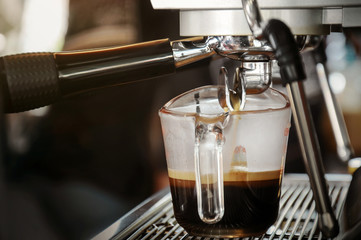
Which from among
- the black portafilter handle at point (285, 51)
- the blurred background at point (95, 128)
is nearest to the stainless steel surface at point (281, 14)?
the black portafilter handle at point (285, 51)

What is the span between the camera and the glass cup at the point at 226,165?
0.43 metres

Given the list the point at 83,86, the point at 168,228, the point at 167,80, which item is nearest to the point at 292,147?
the point at 167,80

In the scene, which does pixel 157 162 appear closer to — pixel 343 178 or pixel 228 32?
pixel 343 178


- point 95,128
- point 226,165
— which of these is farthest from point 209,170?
point 95,128

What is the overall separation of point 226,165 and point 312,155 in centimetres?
11

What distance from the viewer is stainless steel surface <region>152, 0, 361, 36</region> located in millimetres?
436

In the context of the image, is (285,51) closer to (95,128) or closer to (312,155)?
(312,155)

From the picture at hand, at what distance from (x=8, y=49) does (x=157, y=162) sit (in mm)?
509

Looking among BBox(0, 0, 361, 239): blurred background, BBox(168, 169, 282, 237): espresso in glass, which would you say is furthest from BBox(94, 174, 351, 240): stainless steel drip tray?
BBox(0, 0, 361, 239): blurred background

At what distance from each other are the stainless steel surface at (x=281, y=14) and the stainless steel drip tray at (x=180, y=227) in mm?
194

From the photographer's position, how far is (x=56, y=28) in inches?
47.7

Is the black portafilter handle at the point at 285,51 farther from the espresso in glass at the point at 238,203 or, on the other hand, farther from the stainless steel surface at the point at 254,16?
the espresso in glass at the point at 238,203

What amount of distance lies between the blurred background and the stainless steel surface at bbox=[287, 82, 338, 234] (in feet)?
2.21

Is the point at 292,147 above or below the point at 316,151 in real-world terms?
below
